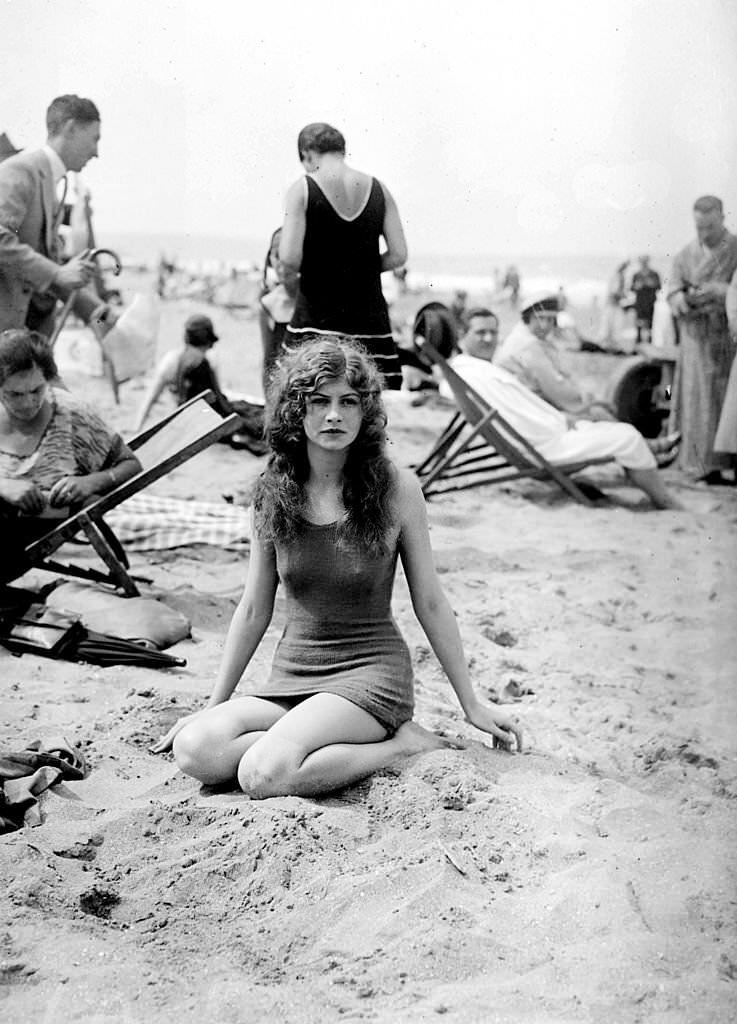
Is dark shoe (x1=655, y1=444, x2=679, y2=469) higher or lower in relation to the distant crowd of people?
lower

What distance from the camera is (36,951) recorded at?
6.98 feet

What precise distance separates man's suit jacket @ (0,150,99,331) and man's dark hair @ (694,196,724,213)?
2301 millimetres

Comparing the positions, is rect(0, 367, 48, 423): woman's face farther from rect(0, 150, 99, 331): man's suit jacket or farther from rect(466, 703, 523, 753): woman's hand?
rect(466, 703, 523, 753): woman's hand

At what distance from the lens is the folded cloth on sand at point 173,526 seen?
16.5ft

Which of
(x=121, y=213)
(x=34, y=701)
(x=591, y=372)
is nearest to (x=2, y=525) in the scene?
(x=34, y=701)

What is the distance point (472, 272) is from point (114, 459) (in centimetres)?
209

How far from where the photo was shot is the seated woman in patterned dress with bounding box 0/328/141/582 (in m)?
3.98

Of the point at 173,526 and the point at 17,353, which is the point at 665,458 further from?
the point at 17,353

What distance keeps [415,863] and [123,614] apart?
71.1 inches

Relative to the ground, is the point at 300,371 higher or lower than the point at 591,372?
higher

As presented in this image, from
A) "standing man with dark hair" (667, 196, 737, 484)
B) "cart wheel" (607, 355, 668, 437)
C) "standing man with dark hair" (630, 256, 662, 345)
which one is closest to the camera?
"standing man with dark hair" (667, 196, 737, 484)

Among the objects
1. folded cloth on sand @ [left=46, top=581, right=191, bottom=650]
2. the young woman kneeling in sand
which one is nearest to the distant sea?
folded cloth on sand @ [left=46, top=581, right=191, bottom=650]

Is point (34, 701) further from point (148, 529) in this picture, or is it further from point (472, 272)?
point (472, 272)

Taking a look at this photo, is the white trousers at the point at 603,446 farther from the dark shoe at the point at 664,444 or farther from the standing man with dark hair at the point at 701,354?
the dark shoe at the point at 664,444
